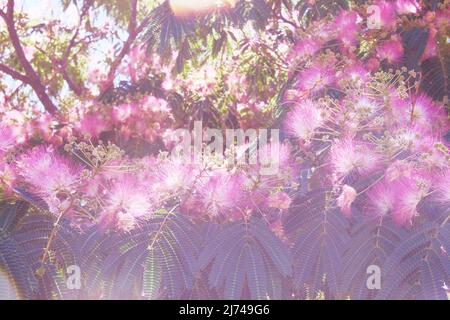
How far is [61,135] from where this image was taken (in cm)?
439

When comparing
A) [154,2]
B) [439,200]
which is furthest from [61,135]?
[439,200]

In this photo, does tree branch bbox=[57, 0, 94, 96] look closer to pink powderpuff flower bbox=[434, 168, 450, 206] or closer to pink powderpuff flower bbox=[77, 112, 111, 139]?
pink powderpuff flower bbox=[77, 112, 111, 139]

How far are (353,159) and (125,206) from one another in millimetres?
756

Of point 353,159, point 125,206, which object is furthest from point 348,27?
point 125,206

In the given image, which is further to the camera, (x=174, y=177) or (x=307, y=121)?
(x=307, y=121)

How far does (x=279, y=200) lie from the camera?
2.09 meters

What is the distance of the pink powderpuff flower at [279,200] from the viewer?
209 centimetres

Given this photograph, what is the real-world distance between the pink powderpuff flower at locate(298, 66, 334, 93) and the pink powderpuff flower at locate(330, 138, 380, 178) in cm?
81

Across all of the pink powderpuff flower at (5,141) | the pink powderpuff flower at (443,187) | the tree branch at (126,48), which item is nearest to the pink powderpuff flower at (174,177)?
the pink powderpuff flower at (5,141)

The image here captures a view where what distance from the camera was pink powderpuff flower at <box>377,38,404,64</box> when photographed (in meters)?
2.94

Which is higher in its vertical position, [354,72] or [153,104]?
[153,104]

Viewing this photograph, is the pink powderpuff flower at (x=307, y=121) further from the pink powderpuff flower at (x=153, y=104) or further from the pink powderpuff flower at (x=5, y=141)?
the pink powderpuff flower at (x=153, y=104)

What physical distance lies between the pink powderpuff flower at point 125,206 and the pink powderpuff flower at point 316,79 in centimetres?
117

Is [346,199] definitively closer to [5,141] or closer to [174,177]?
[174,177]
